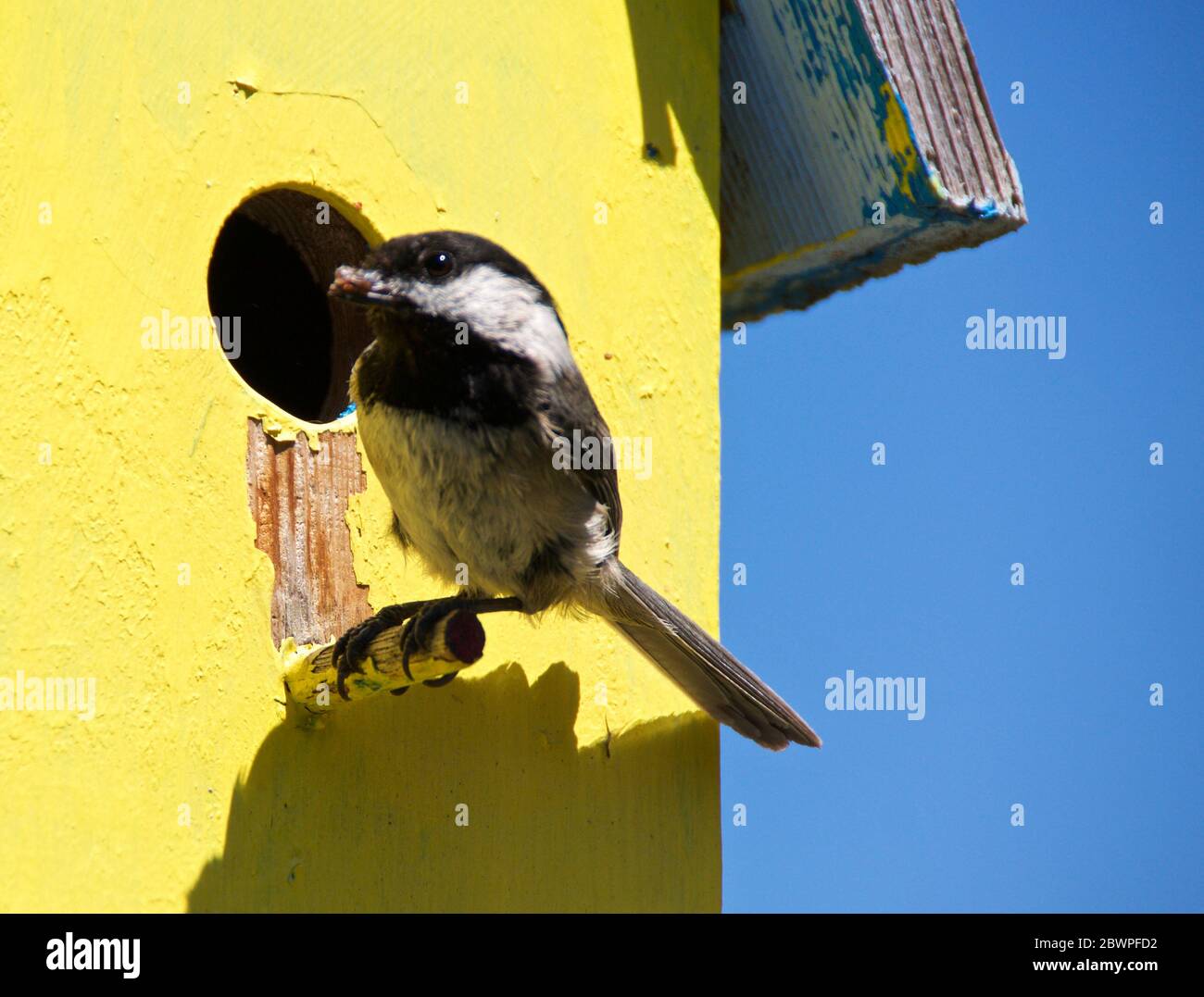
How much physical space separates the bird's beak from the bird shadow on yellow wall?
0.65 meters

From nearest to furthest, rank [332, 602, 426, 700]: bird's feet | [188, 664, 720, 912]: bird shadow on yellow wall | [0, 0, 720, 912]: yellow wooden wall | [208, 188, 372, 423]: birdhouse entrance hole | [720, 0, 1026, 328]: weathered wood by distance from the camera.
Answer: [0, 0, 720, 912]: yellow wooden wall
[332, 602, 426, 700]: bird's feet
[188, 664, 720, 912]: bird shadow on yellow wall
[208, 188, 372, 423]: birdhouse entrance hole
[720, 0, 1026, 328]: weathered wood

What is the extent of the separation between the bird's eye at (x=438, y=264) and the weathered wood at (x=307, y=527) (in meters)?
0.35

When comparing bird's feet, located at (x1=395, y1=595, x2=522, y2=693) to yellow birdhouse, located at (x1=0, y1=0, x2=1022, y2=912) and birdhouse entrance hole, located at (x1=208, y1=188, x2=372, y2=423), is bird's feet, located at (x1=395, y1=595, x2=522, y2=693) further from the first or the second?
birdhouse entrance hole, located at (x1=208, y1=188, x2=372, y2=423)

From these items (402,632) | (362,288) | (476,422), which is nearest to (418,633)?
(402,632)

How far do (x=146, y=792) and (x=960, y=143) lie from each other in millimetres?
2034

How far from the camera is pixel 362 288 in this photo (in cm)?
243

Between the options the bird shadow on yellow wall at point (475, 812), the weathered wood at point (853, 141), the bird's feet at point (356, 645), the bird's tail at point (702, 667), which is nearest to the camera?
the bird's feet at point (356, 645)

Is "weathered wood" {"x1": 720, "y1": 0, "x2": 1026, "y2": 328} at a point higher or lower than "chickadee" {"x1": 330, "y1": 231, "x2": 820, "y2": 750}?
higher

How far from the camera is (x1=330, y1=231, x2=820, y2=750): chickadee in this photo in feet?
8.27

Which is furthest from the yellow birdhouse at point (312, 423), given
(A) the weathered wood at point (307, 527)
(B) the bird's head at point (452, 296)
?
(B) the bird's head at point (452, 296)

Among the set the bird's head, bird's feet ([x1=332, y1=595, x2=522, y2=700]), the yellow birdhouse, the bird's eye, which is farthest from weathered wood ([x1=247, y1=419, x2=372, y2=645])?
the bird's eye

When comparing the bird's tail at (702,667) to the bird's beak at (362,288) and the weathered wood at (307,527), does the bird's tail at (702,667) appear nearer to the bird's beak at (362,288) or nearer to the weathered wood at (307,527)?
the weathered wood at (307,527)

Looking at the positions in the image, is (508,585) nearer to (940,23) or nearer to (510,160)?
(510,160)

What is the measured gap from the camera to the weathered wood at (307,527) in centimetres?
256
